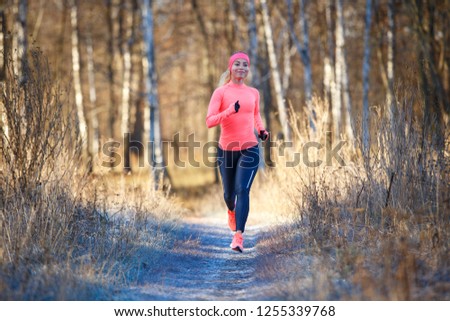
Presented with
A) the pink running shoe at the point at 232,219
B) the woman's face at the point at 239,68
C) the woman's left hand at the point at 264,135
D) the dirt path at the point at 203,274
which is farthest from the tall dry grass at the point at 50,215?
the woman's face at the point at 239,68

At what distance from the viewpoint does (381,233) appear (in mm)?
6145

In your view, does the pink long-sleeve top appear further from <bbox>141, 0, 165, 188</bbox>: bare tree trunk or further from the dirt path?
<bbox>141, 0, 165, 188</bbox>: bare tree trunk

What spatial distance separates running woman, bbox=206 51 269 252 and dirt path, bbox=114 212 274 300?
0.36m

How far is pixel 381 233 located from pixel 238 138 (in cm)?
176

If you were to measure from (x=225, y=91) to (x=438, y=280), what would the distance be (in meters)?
3.07

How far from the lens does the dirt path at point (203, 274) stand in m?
5.23

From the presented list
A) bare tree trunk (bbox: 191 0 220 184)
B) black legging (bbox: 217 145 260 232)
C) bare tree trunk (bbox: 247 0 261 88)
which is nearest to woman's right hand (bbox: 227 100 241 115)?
black legging (bbox: 217 145 260 232)

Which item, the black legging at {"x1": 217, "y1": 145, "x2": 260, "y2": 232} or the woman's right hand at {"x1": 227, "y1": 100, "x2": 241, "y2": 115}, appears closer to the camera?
the woman's right hand at {"x1": 227, "y1": 100, "x2": 241, "y2": 115}

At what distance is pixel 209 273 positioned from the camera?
6223 mm

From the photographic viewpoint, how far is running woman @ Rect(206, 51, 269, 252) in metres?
6.83

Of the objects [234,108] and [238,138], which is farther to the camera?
[238,138]

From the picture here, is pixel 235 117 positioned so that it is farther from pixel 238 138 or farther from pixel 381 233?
pixel 381 233

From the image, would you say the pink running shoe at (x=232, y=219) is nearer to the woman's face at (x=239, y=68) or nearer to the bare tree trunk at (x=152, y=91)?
the woman's face at (x=239, y=68)

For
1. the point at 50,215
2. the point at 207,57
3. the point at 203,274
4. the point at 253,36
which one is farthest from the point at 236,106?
the point at 207,57
